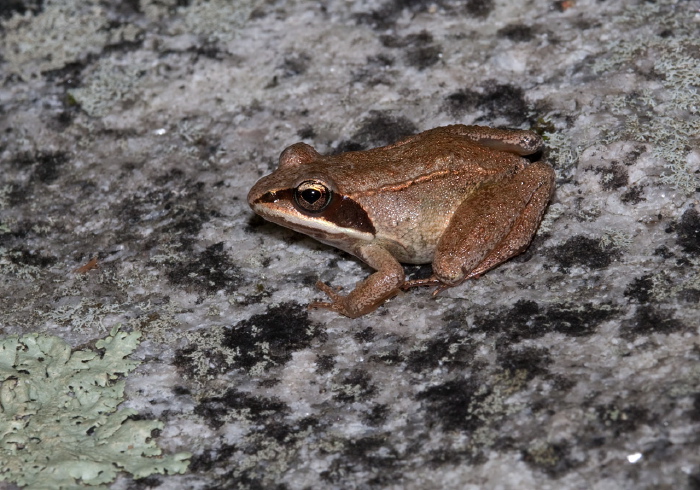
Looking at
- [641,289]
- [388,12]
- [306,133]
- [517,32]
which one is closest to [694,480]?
[641,289]

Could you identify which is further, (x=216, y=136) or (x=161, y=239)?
(x=216, y=136)

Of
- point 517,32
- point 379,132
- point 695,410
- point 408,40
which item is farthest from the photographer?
point 408,40

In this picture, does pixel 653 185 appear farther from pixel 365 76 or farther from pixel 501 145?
pixel 365 76

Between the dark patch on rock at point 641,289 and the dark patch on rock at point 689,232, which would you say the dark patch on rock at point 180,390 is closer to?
the dark patch on rock at point 641,289

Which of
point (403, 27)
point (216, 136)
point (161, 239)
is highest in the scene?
point (403, 27)

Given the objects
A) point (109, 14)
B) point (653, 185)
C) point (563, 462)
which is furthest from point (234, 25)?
point (563, 462)

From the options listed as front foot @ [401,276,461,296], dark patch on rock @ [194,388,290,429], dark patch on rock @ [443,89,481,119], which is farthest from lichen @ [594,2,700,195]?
→ dark patch on rock @ [194,388,290,429]

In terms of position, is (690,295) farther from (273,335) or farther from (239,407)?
(239,407)
